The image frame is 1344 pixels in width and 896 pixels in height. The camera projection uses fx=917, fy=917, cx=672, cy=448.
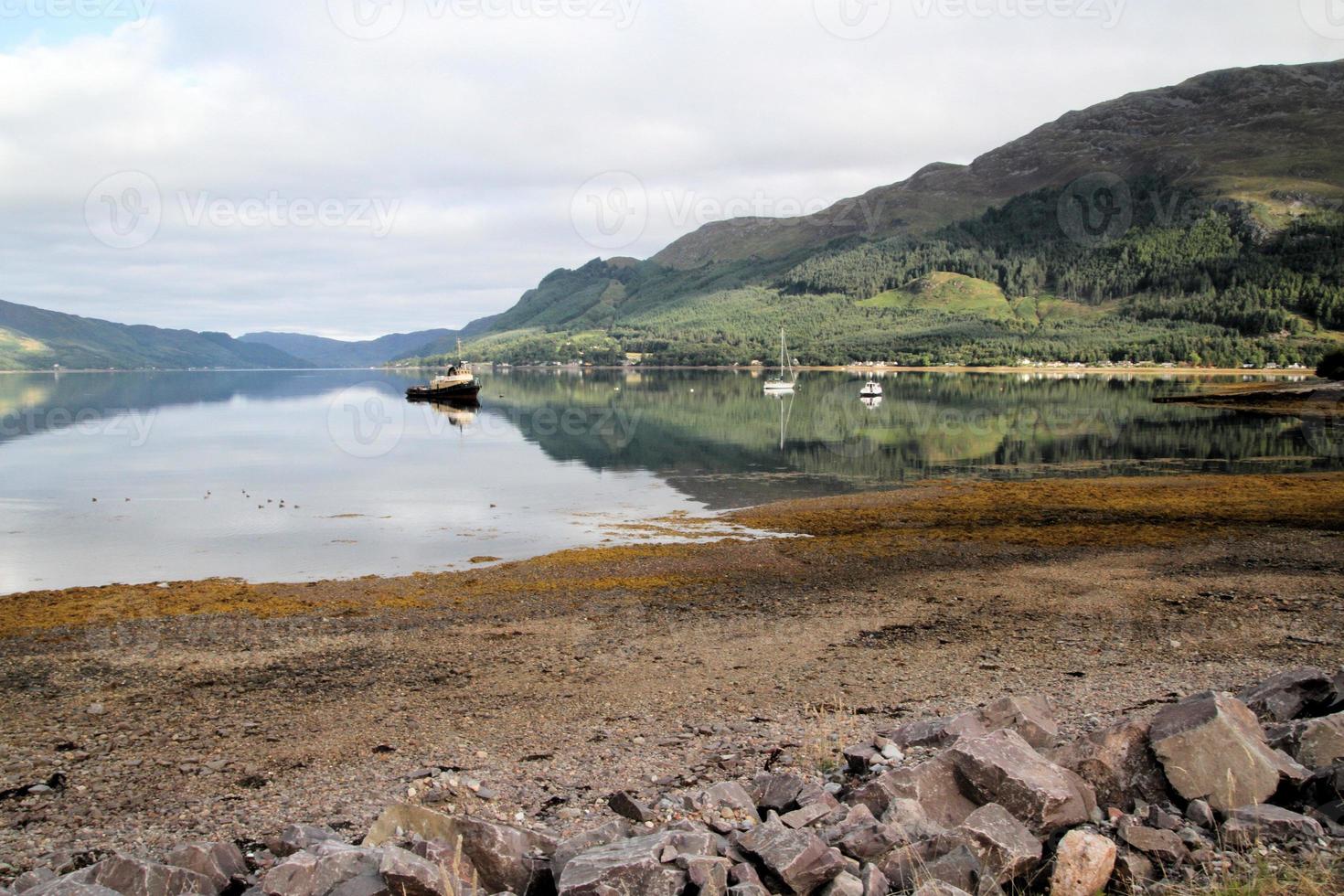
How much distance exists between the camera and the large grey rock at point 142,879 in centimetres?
687

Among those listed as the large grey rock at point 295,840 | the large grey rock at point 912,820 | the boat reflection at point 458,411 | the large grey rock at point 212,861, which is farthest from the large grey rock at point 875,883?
the boat reflection at point 458,411

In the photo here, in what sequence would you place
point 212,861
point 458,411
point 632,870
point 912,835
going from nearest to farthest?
point 632,870 < point 912,835 < point 212,861 < point 458,411

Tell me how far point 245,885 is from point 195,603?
14371 millimetres

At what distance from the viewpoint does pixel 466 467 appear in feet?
163

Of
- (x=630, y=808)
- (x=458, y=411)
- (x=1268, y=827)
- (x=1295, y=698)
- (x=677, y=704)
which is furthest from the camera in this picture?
(x=458, y=411)

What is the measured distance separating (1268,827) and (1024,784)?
1761 millimetres

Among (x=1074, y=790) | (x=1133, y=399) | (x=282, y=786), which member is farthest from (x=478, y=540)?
(x=1133, y=399)

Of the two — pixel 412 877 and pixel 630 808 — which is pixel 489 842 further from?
pixel 630 808

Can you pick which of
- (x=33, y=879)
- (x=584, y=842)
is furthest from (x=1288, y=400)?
(x=33, y=879)

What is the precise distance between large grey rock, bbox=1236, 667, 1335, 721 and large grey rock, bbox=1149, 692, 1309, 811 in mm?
1665

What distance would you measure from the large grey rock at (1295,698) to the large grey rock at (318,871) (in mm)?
8599

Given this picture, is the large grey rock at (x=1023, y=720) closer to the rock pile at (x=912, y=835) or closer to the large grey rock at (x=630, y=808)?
the rock pile at (x=912, y=835)

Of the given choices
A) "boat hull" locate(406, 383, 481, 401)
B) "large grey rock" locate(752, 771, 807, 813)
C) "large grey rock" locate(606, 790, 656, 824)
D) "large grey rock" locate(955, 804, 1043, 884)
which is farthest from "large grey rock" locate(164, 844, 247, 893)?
"boat hull" locate(406, 383, 481, 401)

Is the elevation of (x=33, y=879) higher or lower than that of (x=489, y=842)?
lower
